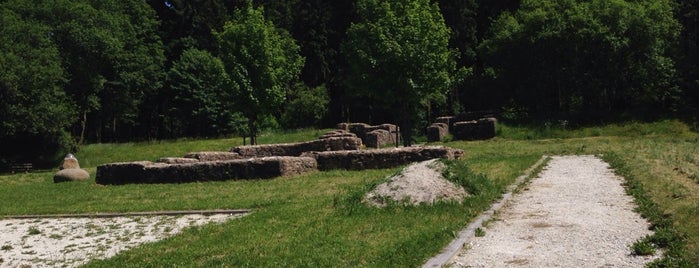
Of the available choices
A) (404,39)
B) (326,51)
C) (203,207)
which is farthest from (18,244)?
(326,51)

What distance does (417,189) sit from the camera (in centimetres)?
969

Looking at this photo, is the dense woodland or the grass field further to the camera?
the dense woodland

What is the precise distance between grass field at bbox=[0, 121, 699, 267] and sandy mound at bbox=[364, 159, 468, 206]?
310 mm

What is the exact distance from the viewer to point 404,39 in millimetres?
24750

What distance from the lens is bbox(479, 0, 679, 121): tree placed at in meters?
32.1

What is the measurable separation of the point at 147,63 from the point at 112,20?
23.6 ft

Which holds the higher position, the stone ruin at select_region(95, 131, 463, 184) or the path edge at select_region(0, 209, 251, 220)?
the stone ruin at select_region(95, 131, 463, 184)

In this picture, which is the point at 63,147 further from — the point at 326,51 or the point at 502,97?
the point at 502,97

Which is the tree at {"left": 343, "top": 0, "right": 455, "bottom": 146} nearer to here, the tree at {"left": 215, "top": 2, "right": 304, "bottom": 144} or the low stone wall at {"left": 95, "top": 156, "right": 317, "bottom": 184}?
the tree at {"left": 215, "top": 2, "right": 304, "bottom": 144}

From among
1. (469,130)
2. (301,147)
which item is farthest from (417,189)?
(469,130)

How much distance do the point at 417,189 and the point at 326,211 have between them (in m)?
1.56

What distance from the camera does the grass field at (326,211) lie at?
20.5 feet

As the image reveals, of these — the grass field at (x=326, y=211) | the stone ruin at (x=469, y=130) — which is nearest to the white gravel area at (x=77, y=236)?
the grass field at (x=326, y=211)

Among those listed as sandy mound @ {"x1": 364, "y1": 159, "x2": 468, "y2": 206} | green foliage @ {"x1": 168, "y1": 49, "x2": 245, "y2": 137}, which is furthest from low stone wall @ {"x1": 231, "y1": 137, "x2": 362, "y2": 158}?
green foliage @ {"x1": 168, "y1": 49, "x2": 245, "y2": 137}
